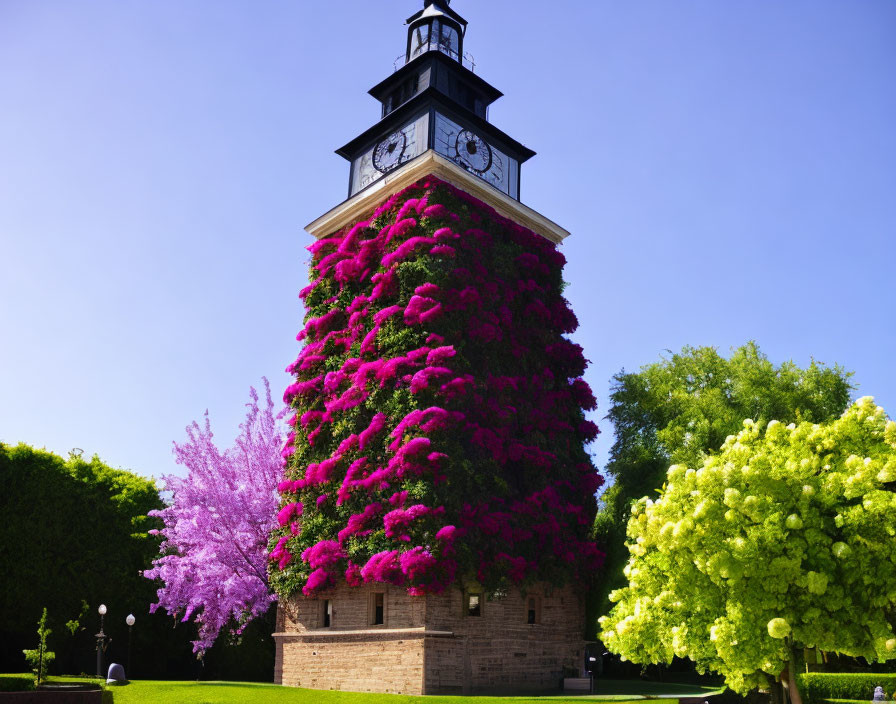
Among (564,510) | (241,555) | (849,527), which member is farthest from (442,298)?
(849,527)

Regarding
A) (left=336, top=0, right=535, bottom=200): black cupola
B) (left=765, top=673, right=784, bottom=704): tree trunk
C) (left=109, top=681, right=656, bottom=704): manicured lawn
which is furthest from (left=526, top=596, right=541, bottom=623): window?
(left=336, top=0, right=535, bottom=200): black cupola

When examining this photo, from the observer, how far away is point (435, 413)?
27.5 metres

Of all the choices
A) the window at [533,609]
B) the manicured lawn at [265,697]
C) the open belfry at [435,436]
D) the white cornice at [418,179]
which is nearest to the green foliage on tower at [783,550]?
the manicured lawn at [265,697]

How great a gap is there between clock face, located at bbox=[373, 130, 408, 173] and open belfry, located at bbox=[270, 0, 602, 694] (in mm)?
68

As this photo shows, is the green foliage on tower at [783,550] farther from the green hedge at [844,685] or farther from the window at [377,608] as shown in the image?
the green hedge at [844,685]

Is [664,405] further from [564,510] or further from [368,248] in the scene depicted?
[368,248]

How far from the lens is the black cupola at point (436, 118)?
3447 cm

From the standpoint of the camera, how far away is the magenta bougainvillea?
2720 cm

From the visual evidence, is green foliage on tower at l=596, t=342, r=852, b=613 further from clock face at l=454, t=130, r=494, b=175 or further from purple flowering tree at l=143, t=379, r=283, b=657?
purple flowering tree at l=143, t=379, r=283, b=657

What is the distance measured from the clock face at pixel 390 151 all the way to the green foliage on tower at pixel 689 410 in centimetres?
1452

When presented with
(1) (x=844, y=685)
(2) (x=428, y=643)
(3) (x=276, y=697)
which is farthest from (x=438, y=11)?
(1) (x=844, y=685)

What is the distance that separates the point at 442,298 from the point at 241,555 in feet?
48.1

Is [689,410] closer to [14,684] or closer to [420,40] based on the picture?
[420,40]

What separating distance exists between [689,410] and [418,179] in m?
14.9
